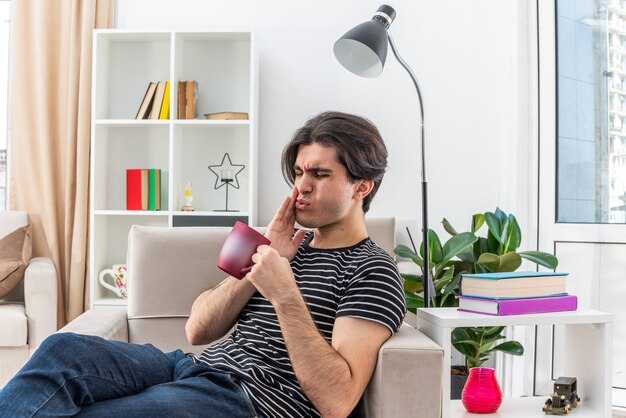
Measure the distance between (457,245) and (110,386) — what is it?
164cm

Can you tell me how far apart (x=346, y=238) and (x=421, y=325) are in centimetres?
34

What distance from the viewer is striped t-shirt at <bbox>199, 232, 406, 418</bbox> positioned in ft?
4.94

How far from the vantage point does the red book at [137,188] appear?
3.65 metres

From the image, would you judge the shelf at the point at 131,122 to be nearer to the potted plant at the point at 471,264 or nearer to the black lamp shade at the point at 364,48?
the potted plant at the point at 471,264

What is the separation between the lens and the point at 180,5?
378 cm

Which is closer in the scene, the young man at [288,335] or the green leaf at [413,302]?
the young man at [288,335]

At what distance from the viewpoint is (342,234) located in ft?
5.76

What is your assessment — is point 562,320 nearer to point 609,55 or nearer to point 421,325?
point 421,325

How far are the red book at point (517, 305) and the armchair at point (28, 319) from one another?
189 centimetres

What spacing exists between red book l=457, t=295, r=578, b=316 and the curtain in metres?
2.43

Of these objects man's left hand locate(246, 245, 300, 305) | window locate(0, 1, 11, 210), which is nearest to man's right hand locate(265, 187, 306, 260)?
man's left hand locate(246, 245, 300, 305)

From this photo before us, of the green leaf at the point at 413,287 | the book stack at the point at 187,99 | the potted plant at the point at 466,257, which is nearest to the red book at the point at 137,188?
the book stack at the point at 187,99

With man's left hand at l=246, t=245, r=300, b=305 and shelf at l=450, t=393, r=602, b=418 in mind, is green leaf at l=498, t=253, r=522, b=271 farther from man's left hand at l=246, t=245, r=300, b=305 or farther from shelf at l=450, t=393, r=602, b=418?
man's left hand at l=246, t=245, r=300, b=305

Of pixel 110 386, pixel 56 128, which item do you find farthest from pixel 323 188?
pixel 56 128
